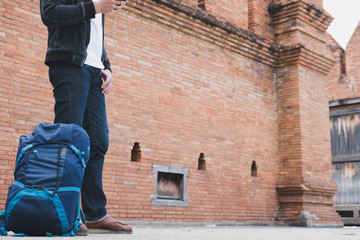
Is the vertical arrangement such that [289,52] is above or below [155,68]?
above

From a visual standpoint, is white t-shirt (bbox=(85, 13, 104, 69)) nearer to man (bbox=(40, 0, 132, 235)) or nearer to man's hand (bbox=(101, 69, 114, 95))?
man (bbox=(40, 0, 132, 235))

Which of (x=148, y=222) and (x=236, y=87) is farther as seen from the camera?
(x=236, y=87)

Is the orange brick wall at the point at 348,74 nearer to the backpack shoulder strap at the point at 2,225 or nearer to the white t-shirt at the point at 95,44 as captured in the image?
the white t-shirt at the point at 95,44

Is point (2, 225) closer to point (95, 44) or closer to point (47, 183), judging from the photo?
point (47, 183)

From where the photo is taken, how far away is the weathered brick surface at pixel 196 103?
6.19 meters

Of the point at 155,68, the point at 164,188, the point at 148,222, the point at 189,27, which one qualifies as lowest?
the point at 148,222

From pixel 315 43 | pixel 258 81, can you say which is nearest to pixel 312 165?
pixel 258 81

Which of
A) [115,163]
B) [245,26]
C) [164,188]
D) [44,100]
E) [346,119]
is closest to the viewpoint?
[44,100]

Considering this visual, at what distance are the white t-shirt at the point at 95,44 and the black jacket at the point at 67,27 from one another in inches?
4.6

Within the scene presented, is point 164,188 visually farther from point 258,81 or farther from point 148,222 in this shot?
point 258,81

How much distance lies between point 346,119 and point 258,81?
659 cm

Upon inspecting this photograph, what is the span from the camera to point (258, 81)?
400 inches

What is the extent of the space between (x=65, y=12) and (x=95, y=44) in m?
0.43

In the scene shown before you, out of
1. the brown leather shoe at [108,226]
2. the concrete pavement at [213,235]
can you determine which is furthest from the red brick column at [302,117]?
the brown leather shoe at [108,226]
